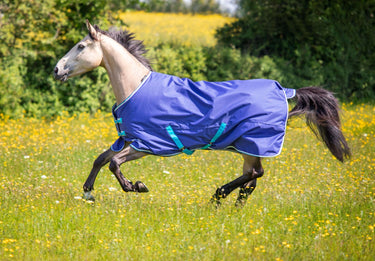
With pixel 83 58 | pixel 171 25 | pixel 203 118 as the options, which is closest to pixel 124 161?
pixel 203 118

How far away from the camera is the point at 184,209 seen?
5.24m

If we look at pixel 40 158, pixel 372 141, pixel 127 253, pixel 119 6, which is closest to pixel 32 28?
pixel 119 6

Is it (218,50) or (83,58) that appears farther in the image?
(218,50)

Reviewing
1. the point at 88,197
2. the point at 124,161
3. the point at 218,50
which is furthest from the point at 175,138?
the point at 218,50

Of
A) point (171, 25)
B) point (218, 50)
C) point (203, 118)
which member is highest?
point (203, 118)

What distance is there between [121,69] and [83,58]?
0.46 m

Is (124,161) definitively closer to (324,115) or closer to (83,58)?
(83,58)

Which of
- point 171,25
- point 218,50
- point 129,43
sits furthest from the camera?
point 171,25

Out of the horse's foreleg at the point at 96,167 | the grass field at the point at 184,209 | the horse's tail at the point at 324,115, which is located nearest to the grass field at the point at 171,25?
the grass field at the point at 184,209

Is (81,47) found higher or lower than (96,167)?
higher

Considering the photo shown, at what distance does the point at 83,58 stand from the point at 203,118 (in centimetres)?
152

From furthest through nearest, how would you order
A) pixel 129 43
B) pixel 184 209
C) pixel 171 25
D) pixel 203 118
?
pixel 171 25, pixel 129 43, pixel 184 209, pixel 203 118

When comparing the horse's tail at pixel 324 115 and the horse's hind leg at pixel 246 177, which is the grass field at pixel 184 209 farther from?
the horse's tail at pixel 324 115

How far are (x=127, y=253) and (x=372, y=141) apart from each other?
5910 mm
